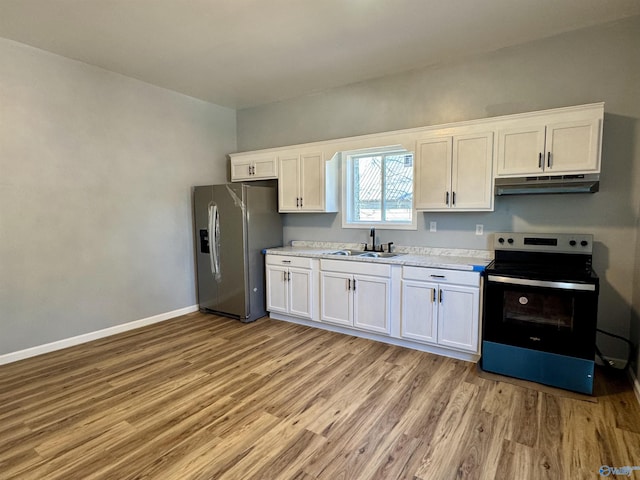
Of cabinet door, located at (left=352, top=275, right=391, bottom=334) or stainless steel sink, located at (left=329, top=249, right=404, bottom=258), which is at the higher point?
stainless steel sink, located at (left=329, top=249, right=404, bottom=258)

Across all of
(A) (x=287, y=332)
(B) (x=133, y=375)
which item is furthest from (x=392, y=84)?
(B) (x=133, y=375)

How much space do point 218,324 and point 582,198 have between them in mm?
3948

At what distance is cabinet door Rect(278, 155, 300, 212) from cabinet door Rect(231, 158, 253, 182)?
580 millimetres

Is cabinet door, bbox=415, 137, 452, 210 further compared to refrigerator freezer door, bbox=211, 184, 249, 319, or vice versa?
refrigerator freezer door, bbox=211, 184, 249, 319

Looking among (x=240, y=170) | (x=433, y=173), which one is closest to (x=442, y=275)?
(x=433, y=173)

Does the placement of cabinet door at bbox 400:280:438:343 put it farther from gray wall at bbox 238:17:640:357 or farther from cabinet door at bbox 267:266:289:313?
cabinet door at bbox 267:266:289:313

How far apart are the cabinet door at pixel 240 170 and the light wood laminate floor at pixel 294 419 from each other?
8.02ft

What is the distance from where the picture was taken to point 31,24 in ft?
9.19

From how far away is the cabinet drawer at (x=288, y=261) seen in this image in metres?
4.00

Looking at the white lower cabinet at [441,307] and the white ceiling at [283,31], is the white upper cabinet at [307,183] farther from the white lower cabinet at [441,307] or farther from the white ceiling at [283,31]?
the white lower cabinet at [441,307]

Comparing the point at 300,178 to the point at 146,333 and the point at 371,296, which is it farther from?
the point at 146,333

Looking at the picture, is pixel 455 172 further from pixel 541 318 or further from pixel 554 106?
pixel 541 318

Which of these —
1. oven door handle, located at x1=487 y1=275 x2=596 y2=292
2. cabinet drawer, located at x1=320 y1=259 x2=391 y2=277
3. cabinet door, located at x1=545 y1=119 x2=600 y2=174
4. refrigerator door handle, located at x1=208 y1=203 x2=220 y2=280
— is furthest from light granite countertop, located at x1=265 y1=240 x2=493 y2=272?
cabinet door, located at x1=545 y1=119 x2=600 y2=174

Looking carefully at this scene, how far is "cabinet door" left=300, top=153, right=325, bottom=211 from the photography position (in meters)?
4.14
